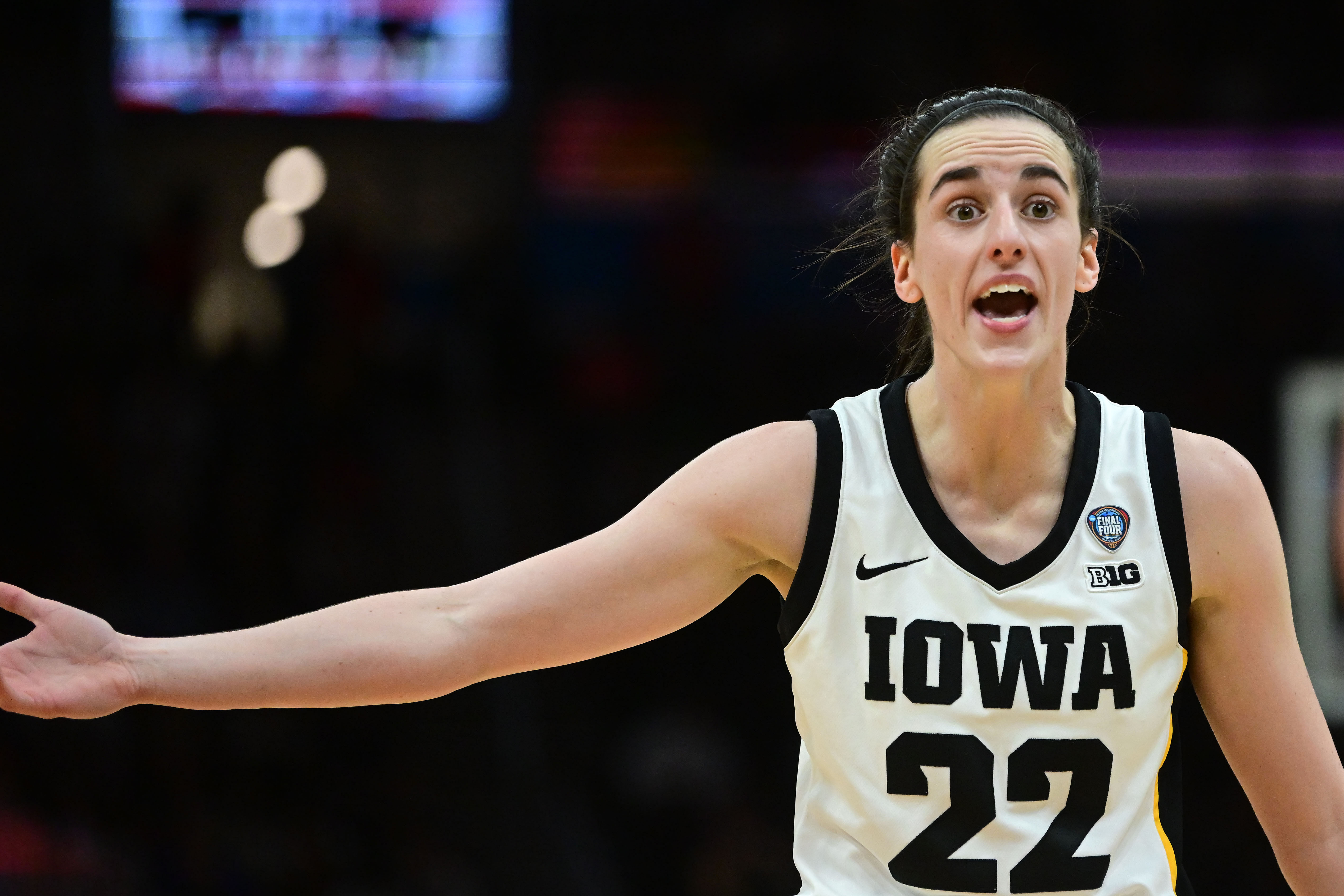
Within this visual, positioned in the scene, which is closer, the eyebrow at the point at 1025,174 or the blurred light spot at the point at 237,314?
the eyebrow at the point at 1025,174

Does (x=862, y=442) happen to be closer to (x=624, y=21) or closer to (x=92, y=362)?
(x=92, y=362)

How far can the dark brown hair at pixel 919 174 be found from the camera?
2.45 m

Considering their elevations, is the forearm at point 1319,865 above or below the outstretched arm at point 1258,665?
below

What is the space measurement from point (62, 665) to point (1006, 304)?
1547mm

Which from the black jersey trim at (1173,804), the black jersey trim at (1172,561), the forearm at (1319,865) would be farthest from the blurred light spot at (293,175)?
the forearm at (1319,865)

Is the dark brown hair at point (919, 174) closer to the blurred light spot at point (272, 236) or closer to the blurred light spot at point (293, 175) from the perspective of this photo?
the blurred light spot at point (272, 236)

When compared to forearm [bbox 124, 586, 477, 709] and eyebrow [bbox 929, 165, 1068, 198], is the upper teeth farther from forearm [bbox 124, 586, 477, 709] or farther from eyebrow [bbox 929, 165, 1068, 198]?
forearm [bbox 124, 586, 477, 709]

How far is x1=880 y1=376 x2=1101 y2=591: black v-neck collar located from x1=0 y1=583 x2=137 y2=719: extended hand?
1.21 meters

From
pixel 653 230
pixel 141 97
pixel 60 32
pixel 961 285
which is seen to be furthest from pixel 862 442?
pixel 60 32

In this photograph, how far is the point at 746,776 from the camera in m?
7.39

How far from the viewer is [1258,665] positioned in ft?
7.45

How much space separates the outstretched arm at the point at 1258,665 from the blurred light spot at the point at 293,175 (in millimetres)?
7005

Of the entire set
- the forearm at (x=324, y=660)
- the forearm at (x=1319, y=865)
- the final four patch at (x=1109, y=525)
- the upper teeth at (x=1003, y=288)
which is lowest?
the forearm at (x=1319, y=865)

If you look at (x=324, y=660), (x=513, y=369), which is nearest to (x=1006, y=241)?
(x=324, y=660)
